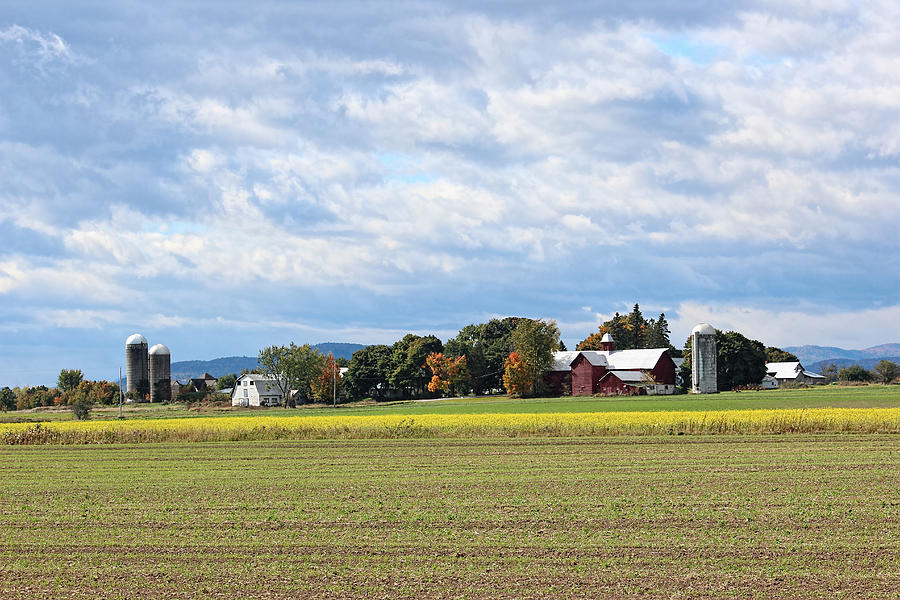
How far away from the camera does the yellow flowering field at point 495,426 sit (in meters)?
40.6

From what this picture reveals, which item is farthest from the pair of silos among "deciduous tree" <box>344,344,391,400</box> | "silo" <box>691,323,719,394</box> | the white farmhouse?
"silo" <box>691,323,719,394</box>

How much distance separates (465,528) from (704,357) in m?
109

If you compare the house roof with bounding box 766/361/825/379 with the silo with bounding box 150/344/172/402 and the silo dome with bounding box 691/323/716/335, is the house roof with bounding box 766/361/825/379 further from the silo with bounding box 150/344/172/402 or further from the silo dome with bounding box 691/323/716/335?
the silo with bounding box 150/344/172/402

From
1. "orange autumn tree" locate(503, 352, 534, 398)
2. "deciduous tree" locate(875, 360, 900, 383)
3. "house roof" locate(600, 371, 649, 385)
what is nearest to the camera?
"orange autumn tree" locate(503, 352, 534, 398)

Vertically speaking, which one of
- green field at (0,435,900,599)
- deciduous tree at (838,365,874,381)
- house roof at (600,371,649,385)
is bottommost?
deciduous tree at (838,365,874,381)

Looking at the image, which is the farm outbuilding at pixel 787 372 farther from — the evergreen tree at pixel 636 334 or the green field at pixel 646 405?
the green field at pixel 646 405

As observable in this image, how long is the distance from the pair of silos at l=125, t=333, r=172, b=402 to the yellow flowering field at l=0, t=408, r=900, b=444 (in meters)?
106

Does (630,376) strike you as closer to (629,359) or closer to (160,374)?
(629,359)

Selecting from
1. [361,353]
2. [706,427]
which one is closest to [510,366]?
[361,353]

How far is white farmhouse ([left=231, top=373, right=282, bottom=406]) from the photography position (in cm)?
13975

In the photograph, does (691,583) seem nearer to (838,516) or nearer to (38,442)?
(838,516)

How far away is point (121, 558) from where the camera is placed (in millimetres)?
15758

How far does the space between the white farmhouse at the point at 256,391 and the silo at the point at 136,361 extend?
1970 cm

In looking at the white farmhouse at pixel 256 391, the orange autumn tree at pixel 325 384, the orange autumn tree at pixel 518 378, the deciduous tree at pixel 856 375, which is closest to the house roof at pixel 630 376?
the orange autumn tree at pixel 518 378
